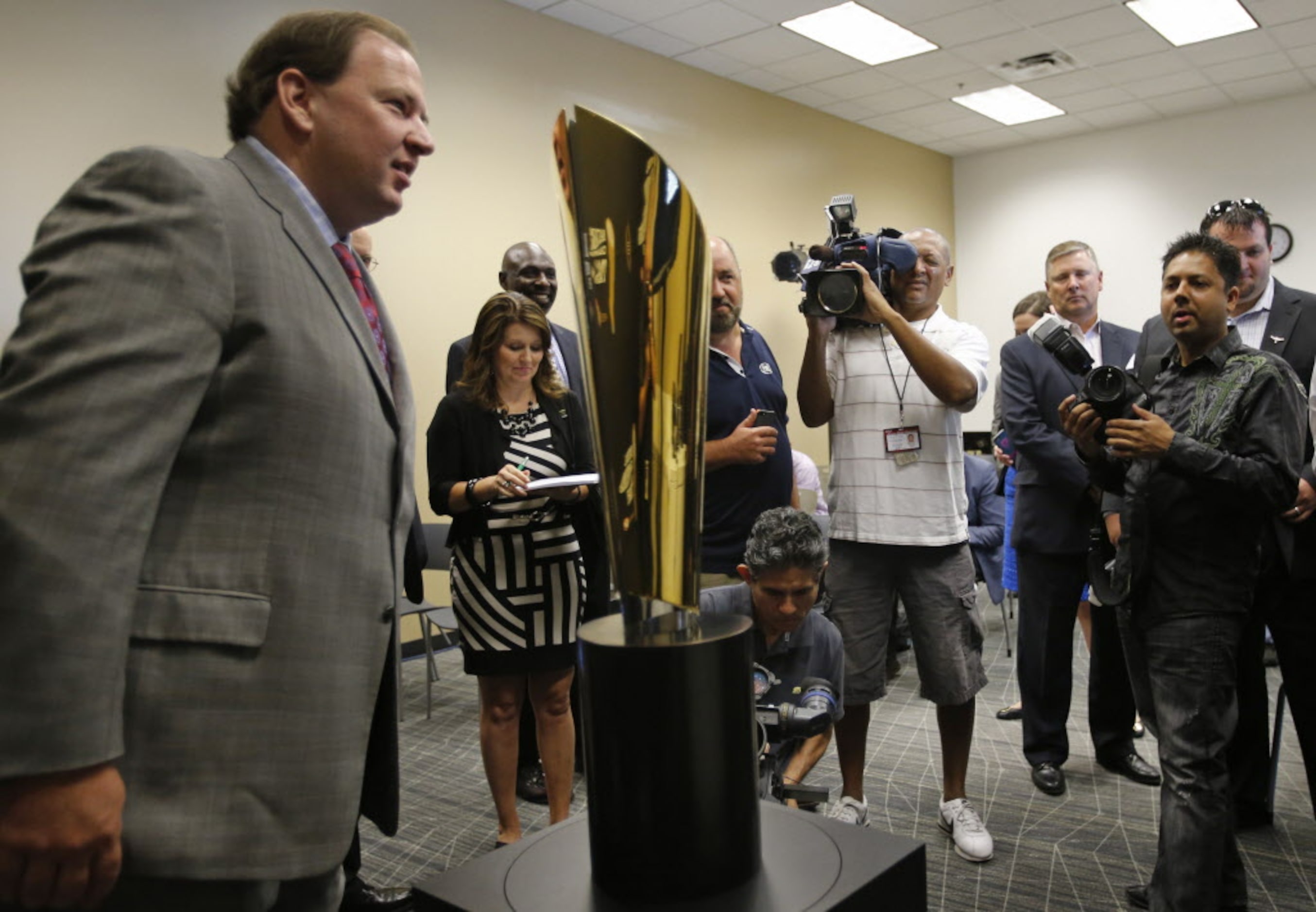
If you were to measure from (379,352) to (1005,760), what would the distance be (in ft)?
8.72

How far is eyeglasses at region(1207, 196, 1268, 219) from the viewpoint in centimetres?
251

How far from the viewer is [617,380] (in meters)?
0.68

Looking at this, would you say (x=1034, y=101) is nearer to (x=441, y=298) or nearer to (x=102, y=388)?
(x=441, y=298)

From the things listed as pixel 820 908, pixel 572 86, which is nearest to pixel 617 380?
pixel 820 908

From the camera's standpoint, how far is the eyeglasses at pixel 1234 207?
2512mm

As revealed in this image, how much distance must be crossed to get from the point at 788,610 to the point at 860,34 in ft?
16.6

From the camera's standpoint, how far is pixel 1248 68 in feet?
22.1

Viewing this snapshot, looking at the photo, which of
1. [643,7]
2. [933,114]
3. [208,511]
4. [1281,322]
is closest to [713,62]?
[643,7]

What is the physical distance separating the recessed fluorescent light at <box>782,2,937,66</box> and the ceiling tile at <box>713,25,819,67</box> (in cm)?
7

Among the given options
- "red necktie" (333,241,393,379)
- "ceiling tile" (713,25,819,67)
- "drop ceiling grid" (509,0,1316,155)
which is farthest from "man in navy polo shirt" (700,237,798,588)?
"ceiling tile" (713,25,819,67)

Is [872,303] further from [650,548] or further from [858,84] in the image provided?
[858,84]

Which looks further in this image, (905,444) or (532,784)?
(532,784)

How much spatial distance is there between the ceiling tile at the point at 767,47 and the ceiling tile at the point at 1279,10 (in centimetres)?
260

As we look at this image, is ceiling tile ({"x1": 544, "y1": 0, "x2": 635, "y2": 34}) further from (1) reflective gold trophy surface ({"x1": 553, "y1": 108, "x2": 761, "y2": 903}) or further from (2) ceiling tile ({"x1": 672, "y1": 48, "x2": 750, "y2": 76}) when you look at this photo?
(1) reflective gold trophy surface ({"x1": 553, "y1": 108, "x2": 761, "y2": 903})
